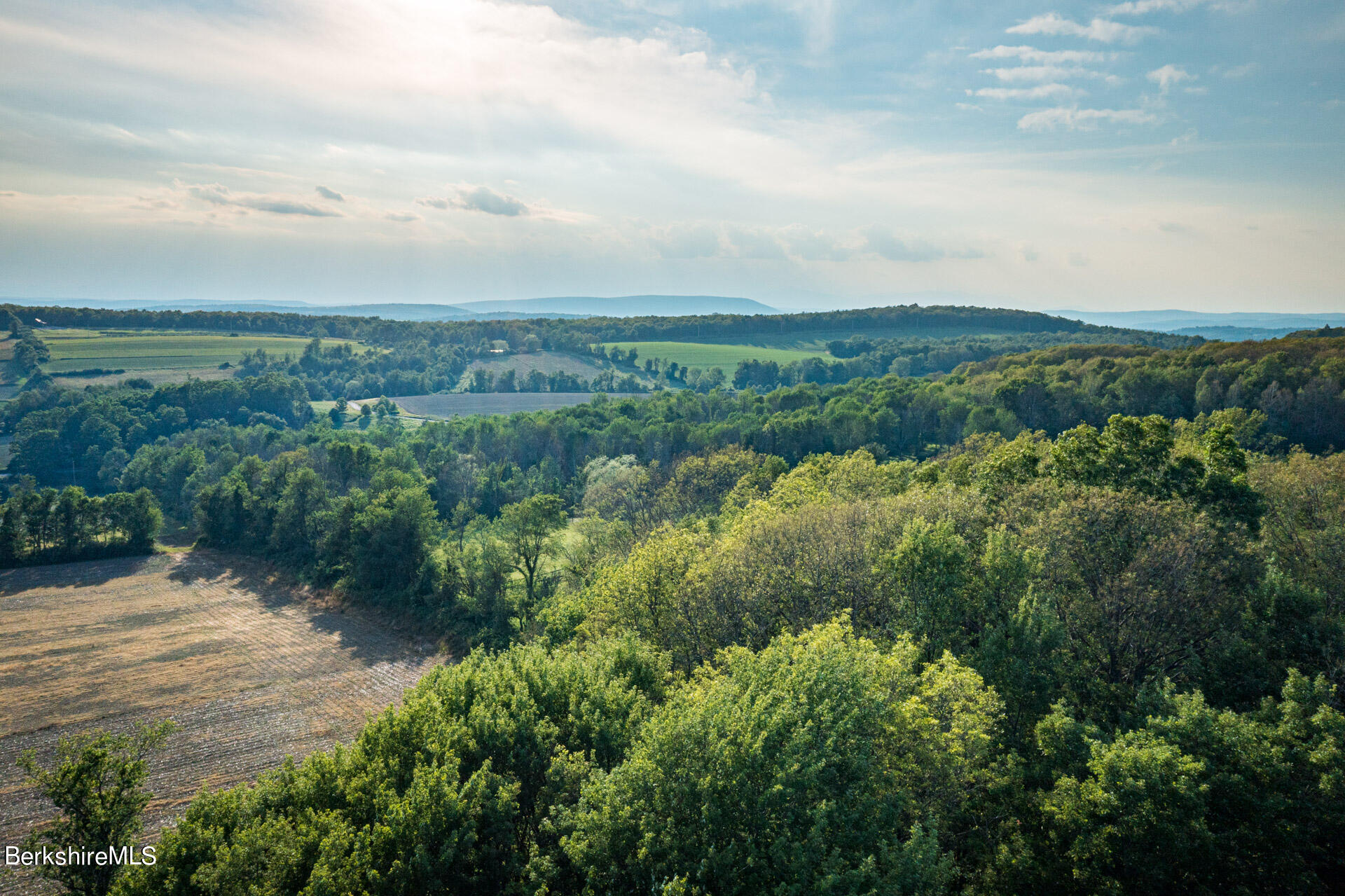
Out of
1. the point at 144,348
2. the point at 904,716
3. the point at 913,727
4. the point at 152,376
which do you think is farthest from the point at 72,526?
the point at 144,348

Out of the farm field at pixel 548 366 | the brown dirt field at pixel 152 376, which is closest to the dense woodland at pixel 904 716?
the farm field at pixel 548 366

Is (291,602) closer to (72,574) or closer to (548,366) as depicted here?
(72,574)

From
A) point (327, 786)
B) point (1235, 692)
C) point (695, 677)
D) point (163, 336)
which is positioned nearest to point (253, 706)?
point (327, 786)

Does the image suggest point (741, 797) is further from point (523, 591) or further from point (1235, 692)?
point (523, 591)

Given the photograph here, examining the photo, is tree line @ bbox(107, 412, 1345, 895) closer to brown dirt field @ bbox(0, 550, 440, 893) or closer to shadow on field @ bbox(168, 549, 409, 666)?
brown dirt field @ bbox(0, 550, 440, 893)

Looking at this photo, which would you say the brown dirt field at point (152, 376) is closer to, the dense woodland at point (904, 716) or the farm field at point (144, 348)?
the farm field at point (144, 348)

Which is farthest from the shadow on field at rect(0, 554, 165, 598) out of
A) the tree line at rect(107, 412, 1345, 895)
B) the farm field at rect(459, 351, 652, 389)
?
the farm field at rect(459, 351, 652, 389)

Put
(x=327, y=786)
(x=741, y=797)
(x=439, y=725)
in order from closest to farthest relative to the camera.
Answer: (x=741, y=797) → (x=327, y=786) → (x=439, y=725)
